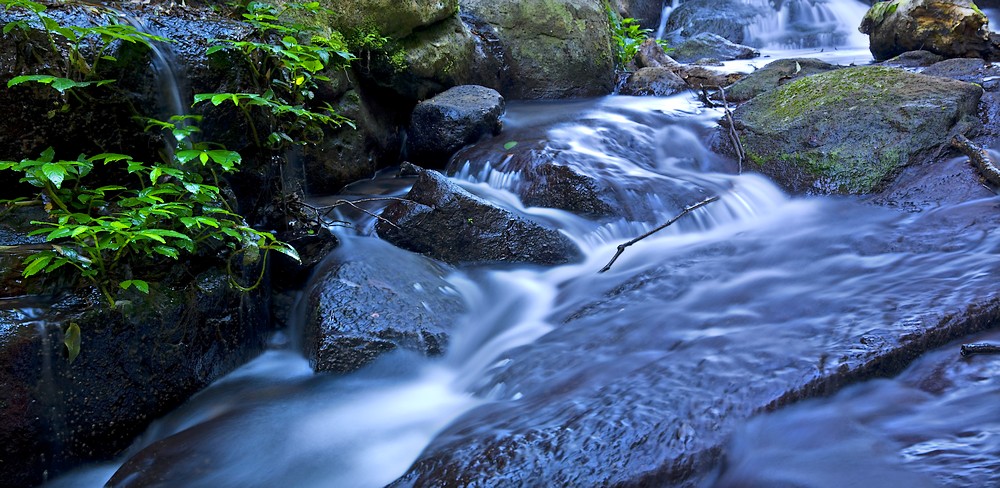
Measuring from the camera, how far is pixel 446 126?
252 inches

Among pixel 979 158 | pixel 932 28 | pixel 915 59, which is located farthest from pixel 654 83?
pixel 979 158

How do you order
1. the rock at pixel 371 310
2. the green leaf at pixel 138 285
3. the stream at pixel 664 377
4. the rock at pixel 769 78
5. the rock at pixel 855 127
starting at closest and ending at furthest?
the stream at pixel 664 377 → the green leaf at pixel 138 285 → the rock at pixel 371 310 → the rock at pixel 855 127 → the rock at pixel 769 78

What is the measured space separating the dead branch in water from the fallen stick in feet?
9.30

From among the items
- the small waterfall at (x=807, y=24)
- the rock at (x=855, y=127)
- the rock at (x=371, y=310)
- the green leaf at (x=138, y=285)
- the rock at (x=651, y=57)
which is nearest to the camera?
the green leaf at (x=138, y=285)

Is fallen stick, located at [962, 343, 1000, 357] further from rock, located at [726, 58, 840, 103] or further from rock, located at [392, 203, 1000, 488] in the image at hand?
rock, located at [726, 58, 840, 103]

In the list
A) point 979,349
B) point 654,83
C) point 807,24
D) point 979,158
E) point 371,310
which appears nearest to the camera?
point 979,349

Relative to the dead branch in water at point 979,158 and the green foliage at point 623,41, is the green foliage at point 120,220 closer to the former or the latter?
the dead branch in water at point 979,158

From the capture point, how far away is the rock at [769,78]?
7980mm

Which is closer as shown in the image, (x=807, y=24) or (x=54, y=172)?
(x=54, y=172)

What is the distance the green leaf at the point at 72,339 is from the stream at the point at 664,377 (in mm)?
564

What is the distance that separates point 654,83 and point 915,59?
3689mm

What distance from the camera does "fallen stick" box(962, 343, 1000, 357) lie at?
8.38 feet

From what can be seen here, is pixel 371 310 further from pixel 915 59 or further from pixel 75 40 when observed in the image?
pixel 915 59

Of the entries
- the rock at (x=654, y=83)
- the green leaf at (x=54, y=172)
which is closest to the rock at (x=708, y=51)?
the rock at (x=654, y=83)
